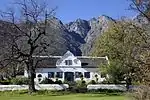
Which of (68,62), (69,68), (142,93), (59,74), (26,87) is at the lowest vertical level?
(142,93)

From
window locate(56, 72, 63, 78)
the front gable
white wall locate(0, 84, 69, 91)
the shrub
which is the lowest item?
the shrub

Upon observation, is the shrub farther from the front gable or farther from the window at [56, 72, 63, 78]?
the front gable

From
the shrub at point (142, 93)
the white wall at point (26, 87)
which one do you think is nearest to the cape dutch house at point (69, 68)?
the white wall at point (26, 87)

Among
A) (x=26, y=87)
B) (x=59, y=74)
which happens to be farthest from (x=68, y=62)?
(x=26, y=87)

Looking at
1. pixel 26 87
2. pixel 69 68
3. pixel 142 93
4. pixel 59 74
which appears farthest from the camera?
pixel 69 68

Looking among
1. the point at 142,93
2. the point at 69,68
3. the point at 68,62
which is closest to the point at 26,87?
A: the point at 69,68

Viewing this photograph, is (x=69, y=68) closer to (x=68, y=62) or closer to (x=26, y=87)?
(x=68, y=62)

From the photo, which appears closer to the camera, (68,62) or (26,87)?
(26,87)

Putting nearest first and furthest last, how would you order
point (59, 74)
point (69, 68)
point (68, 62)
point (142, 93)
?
1. point (142, 93)
2. point (59, 74)
3. point (69, 68)
4. point (68, 62)

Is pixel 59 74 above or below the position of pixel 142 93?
above

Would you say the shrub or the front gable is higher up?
the front gable

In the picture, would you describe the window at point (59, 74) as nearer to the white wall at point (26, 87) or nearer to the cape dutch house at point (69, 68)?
the cape dutch house at point (69, 68)

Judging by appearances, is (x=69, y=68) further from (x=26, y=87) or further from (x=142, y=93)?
(x=142, y=93)

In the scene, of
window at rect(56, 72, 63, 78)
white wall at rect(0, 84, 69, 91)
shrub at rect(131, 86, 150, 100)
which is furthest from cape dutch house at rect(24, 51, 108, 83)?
shrub at rect(131, 86, 150, 100)
